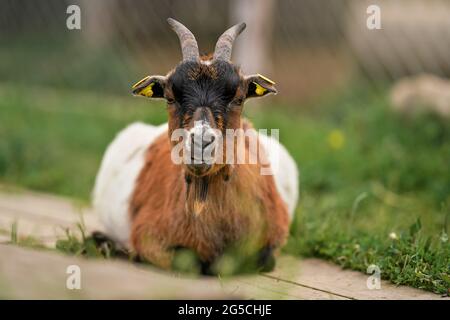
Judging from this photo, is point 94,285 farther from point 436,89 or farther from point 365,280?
point 436,89

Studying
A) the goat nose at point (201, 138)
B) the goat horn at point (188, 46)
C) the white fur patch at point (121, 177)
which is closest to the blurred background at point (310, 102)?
the white fur patch at point (121, 177)

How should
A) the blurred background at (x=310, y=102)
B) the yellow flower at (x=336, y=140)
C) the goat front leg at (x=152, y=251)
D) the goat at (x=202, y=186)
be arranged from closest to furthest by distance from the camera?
the goat at (x=202, y=186) → the goat front leg at (x=152, y=251) → the blurred background at (x=310, y=102) → the yellow flower at (x=336, y=140)

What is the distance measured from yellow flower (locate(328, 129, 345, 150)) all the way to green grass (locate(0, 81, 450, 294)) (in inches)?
0.7

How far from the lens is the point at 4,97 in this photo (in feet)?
34.2

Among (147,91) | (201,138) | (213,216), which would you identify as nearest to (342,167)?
(213,216)

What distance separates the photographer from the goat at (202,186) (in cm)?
461

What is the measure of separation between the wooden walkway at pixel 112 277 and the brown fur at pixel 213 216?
18 centimetres

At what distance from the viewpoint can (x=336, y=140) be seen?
8.34 m

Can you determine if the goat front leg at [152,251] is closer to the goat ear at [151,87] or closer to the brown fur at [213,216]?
the brown fur at [213,216]

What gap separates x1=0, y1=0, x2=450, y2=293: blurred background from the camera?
19.8 ft

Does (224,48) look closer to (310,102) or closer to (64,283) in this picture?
(64,283)

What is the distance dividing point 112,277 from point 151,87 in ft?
5.40

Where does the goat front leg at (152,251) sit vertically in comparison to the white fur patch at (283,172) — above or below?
below
